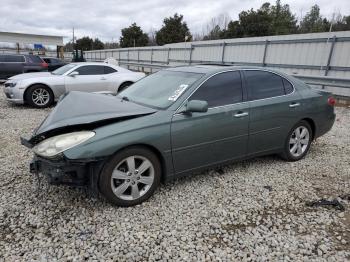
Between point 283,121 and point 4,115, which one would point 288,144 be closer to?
point 283,121

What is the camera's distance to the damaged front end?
2840mm

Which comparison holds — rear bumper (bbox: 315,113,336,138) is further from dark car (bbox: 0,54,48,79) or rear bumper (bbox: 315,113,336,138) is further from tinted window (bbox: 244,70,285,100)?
dark car (bbox: 0,54,48,79)

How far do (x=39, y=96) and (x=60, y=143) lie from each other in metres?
6.46

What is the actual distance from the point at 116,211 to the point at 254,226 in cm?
147

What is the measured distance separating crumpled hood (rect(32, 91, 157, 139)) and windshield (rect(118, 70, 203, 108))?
22 centimetres

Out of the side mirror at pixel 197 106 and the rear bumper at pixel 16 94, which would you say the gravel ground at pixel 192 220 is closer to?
the side mirror at pixel 197 106

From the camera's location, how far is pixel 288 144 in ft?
14.8

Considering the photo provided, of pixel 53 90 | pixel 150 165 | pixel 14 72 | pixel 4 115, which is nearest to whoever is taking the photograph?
pixel 150 165

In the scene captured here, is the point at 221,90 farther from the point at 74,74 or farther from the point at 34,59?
the point at 34,59

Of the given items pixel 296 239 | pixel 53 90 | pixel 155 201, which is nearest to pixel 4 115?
pixel 53 90

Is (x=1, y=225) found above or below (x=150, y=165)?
below

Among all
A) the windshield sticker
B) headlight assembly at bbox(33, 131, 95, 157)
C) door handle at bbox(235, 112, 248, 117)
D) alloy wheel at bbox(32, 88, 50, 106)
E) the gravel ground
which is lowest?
the gravel ground

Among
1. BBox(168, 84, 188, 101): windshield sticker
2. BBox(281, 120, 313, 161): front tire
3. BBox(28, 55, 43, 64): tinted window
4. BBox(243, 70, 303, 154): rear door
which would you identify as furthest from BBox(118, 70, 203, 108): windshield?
BBox(28, 55, 43, 64): tinted window

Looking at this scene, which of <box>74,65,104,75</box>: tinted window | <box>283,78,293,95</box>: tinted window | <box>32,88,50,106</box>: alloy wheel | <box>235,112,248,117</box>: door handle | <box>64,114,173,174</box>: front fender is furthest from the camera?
<box>74,65,104,75</box>: tinted window
